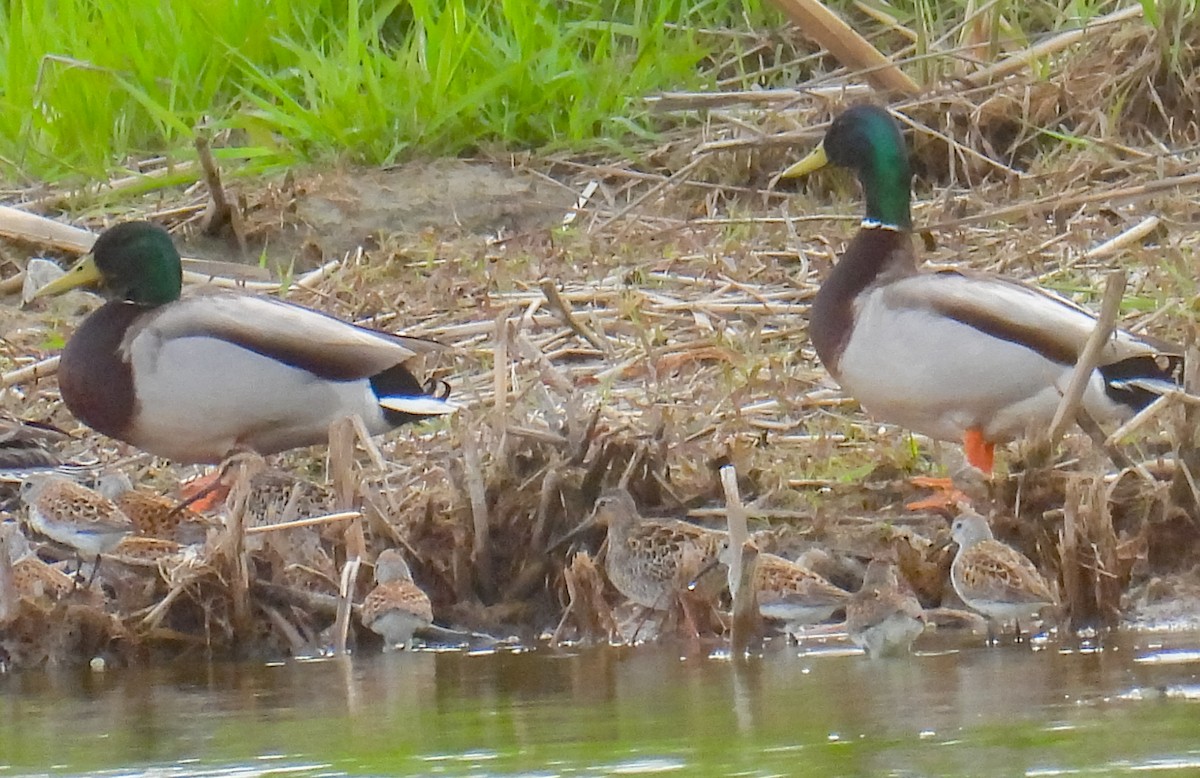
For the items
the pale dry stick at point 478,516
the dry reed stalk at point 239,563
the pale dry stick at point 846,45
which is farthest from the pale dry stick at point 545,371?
the pale dry stick at point 846,45

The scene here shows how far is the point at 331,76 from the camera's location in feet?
32.8

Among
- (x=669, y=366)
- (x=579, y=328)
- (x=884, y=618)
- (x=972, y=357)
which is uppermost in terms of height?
(x=579, y=328)

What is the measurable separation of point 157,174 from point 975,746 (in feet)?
21.5

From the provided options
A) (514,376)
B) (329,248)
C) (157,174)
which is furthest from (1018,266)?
(157,174)

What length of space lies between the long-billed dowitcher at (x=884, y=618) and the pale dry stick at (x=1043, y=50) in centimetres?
468

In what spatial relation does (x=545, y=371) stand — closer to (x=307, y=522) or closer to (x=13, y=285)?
(x=307, y=522)

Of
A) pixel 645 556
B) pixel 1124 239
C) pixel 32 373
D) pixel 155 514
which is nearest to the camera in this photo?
pixel 645 556

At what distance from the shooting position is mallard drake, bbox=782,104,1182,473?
6863mm

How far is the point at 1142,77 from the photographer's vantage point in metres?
9.71

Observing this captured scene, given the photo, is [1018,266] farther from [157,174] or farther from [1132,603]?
[157,174]

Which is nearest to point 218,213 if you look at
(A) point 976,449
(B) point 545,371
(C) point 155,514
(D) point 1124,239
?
(B) point 545,371

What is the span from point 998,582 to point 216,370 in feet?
8.88

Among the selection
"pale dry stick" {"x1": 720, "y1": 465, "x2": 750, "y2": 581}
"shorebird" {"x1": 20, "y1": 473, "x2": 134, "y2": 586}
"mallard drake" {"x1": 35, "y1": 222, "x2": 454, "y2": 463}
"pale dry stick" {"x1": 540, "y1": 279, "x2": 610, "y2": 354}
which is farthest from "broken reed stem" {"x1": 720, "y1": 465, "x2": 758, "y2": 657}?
"pale dry stick" {"x1": 540, "y1": 279, "x2": 610, "y2": 354}

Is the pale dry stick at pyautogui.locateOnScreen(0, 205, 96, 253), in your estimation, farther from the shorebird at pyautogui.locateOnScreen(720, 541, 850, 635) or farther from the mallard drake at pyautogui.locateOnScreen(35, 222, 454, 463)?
the shorebird at pyautogui.locateOnScreen(720, 541, 850, 635)
